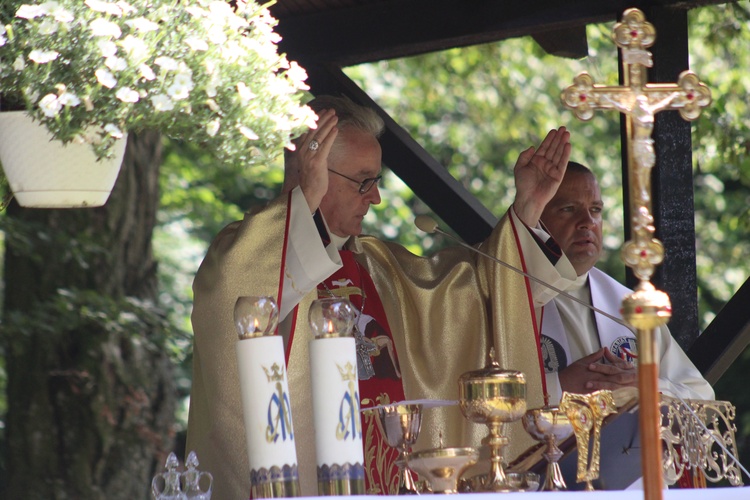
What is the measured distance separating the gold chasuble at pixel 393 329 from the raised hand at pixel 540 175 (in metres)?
0.08

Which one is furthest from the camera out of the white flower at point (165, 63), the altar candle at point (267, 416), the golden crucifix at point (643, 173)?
the white flower at point (165, 63)

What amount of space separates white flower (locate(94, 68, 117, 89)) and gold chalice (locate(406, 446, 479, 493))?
1.00 meters

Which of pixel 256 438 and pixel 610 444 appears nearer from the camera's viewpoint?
pixel 256 438

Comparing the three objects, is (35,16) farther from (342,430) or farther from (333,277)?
(333,277)

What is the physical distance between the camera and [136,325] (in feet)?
21.5

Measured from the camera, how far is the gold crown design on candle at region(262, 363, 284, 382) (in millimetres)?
2516

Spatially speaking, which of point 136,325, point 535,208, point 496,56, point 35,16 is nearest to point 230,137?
point 35,16

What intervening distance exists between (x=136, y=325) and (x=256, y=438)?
4156 millimetres

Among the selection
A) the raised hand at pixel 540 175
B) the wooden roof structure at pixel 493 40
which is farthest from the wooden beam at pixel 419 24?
the raised hand at pixel 540 175

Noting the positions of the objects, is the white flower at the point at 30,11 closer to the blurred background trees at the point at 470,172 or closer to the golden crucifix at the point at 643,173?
the golden crucifix at the point at 643,173

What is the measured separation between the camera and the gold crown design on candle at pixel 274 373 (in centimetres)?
252

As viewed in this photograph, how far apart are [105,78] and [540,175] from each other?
191 cm

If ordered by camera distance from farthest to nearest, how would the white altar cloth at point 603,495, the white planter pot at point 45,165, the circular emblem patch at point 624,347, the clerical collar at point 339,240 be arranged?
the circular emblem patch at point 624,347 → the clerical collar at point 339,240 → the white planter pot at point 45,165 → the white altar cloth at point 603,495

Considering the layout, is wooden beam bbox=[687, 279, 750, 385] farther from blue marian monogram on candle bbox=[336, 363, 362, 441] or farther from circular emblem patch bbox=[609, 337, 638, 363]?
blue marian monogram on candle bbox=[336, 363, 362, 441]
